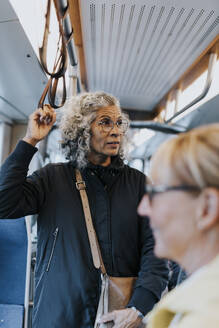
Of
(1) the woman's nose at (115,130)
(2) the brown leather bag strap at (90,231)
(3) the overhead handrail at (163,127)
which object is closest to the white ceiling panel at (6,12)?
(1) the woman's nose at (115,130)

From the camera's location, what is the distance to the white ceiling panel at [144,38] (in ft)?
5.69

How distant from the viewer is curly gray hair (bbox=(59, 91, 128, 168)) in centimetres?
169

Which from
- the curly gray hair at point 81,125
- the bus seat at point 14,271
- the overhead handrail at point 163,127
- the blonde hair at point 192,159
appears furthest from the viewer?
the overhead handrail at point 163,127

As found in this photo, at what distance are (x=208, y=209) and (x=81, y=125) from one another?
117 centimetres

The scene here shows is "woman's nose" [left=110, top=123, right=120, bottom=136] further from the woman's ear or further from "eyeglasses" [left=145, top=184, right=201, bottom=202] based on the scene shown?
the woman's ear

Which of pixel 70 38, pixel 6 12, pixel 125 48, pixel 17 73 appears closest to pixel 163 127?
pixel 125 48

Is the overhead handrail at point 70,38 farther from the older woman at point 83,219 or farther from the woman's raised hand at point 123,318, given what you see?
the woman's raised hand at point 123,318

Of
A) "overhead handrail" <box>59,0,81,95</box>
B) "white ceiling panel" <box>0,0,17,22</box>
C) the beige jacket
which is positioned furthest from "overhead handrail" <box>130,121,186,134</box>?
the beige jacket

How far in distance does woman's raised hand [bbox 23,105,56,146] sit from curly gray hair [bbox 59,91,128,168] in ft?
0.67

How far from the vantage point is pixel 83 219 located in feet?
5.02

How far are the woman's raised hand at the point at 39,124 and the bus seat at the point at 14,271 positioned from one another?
0.58m

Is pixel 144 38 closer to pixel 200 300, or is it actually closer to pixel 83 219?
pixel 83 219

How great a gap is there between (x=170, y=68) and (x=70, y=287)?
200 cm

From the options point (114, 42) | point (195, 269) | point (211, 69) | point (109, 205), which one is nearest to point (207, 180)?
point (195, 269)
